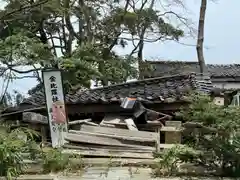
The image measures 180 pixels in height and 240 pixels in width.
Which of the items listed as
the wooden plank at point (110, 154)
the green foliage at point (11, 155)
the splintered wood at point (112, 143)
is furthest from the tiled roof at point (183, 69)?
the green foliage at point (11, 155)

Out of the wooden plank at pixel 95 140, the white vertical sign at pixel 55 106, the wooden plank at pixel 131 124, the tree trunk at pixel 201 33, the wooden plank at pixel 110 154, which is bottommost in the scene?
the wooden plank at pixel 110 154

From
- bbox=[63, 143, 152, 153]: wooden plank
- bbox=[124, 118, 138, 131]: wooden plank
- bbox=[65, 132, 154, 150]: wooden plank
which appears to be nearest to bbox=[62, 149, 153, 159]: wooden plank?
bbox=[63, 143, 152, 153]: wooden plank

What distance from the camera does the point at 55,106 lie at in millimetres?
6969

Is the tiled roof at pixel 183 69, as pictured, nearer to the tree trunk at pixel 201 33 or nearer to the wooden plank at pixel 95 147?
the tree trunk at pixel 201 33

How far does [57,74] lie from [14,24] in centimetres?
771

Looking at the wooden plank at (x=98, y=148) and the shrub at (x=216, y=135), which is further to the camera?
the wooden plank at (x=98, y=148)

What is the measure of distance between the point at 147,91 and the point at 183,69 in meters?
13.6

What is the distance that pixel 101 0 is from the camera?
19016 millimetres

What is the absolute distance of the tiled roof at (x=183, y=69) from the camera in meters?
21.9

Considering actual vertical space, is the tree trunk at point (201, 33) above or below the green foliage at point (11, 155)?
above

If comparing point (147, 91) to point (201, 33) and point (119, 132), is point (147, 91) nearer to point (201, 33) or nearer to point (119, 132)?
point (119, 132)

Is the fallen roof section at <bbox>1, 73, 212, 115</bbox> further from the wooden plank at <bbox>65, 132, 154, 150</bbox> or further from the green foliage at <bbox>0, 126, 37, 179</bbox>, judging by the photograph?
the green foliage at <bbox>0, 126, 37, 179</bbox>

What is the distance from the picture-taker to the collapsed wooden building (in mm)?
6681

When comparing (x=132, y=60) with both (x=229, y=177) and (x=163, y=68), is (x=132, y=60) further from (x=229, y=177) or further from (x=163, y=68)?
(x=229, y=177)
